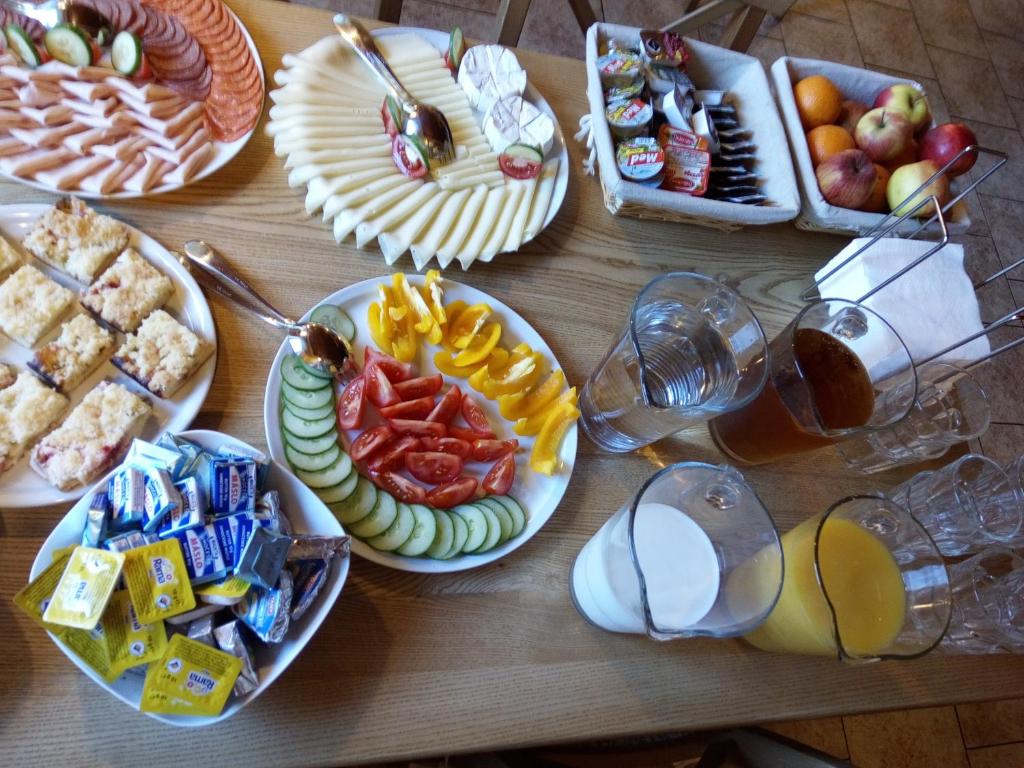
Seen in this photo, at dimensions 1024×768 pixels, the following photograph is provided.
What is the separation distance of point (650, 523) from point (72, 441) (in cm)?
75

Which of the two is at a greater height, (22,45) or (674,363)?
(22,45)

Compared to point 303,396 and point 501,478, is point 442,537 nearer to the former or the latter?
Answer: point 501,478

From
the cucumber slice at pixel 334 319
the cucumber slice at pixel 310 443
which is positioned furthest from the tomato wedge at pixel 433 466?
the cucumber slice at pixel 334 319

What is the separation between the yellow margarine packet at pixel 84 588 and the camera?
2.24ft

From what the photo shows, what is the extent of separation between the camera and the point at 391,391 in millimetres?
1021

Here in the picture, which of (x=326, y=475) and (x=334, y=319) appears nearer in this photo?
(x=326, y=475)

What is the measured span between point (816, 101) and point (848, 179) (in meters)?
0.22

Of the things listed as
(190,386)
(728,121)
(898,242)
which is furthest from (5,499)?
(898,242)

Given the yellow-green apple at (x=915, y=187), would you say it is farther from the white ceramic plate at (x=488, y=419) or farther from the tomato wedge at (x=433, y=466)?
the tomato wedge at (x=433, y=466)

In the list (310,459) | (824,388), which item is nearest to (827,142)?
(824,388)

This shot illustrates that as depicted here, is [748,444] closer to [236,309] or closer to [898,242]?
[898,242]

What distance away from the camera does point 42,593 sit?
714 mm

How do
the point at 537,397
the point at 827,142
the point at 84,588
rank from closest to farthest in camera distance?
1. the point at 84,588
2. the point at 537,397
3. the point at 827,142

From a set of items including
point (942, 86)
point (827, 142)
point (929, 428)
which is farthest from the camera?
point (942, 86)
